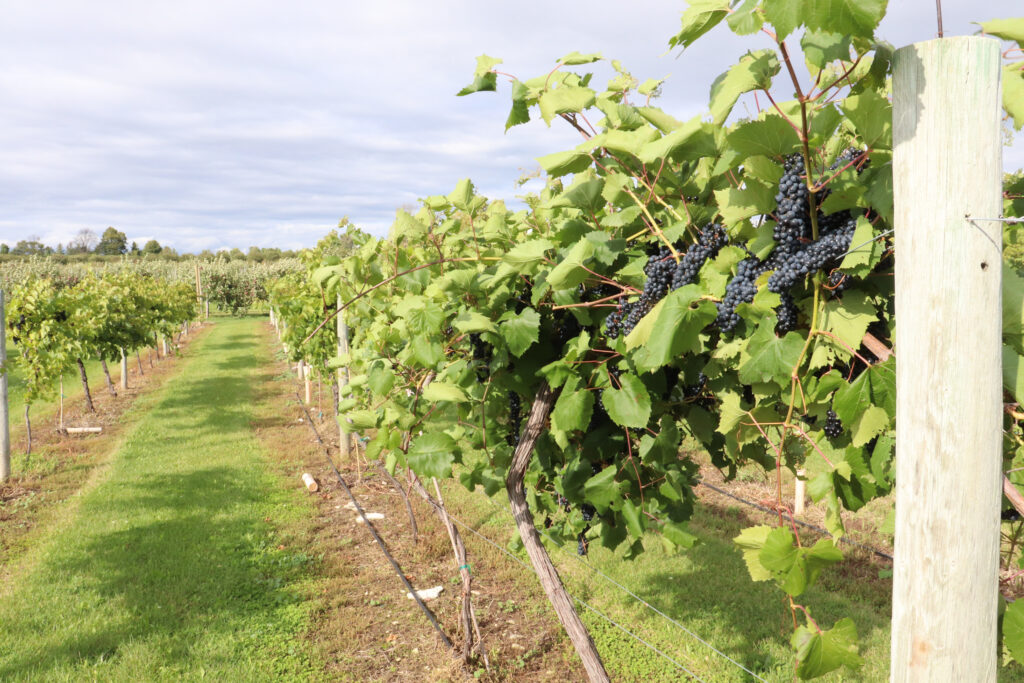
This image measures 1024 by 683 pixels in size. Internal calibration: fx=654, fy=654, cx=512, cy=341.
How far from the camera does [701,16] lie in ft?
3.75

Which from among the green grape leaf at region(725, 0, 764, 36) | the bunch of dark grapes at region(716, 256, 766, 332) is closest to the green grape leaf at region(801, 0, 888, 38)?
the green grape leaf at region(725, 0, 764, 36)

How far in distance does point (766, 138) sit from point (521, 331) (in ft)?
3.23

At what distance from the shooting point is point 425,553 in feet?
20.2

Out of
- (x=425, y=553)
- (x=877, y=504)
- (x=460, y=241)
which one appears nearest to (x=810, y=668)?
(x=460, y=241)

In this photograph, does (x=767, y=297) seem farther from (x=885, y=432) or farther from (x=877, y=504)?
(x=877, y=504)

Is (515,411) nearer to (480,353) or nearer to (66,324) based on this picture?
(480,353)

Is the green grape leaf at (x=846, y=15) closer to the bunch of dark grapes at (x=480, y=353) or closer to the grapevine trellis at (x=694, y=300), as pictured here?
the grapevine trellis at (x=694, y=300)

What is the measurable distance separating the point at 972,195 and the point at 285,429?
11657mm

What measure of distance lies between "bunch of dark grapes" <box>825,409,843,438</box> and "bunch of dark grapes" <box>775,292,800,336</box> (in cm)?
26

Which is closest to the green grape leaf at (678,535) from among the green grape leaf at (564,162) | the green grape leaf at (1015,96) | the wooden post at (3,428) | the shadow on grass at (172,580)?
the green grape leaf at (564,162)

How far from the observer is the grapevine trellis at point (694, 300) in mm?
1227

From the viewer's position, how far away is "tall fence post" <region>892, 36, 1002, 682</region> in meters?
1.01

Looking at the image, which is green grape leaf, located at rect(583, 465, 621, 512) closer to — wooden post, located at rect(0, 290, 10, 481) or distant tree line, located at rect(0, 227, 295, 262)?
wooden post, located at rect(0, 290, 10, 481)

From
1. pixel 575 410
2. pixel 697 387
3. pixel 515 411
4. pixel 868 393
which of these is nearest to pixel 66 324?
pixel 515 411
